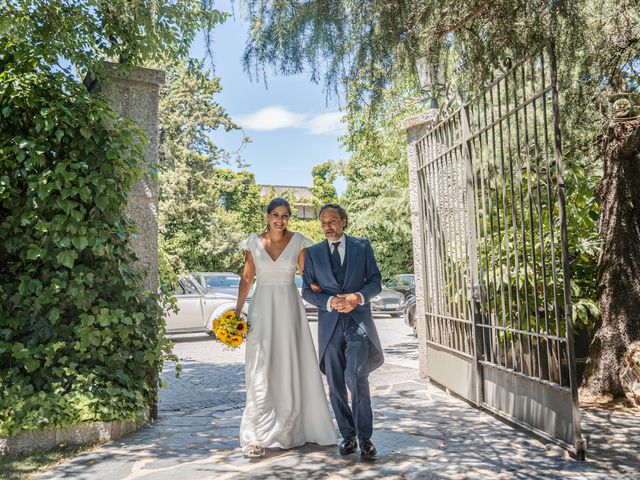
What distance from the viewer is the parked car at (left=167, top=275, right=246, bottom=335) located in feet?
43.8

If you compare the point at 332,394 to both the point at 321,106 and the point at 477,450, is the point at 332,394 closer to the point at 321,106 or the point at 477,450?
the point at 477,450

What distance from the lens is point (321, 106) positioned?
4051 millimetres

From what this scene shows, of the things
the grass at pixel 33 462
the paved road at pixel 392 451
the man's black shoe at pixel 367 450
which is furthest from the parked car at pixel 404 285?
the grass at pixel 33 462

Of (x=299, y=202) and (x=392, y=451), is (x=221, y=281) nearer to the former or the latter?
(x=392, y=451)

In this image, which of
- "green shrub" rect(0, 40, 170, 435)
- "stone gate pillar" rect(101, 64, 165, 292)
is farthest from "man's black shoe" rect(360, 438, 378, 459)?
"stone gate pillar" rect(101, 64, 165, 292)

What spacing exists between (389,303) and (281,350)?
50.2ft

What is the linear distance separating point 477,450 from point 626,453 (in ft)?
3.58

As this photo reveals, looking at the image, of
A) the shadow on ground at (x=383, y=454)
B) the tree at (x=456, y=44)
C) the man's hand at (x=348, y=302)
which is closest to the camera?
the tree at (x=456, y=44)

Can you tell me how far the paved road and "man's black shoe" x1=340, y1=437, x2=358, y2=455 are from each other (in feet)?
0.17

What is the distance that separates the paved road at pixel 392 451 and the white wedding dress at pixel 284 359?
193 mm

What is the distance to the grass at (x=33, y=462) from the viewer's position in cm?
420

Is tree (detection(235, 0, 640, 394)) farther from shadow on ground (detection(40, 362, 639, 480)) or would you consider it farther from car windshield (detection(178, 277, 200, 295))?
car windshield (detection(178, 277, 200, 295))

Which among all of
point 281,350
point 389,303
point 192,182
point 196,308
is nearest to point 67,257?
point 281,350

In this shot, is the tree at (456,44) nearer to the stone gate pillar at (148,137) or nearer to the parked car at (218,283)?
the stone gate pillar at (148,137)
